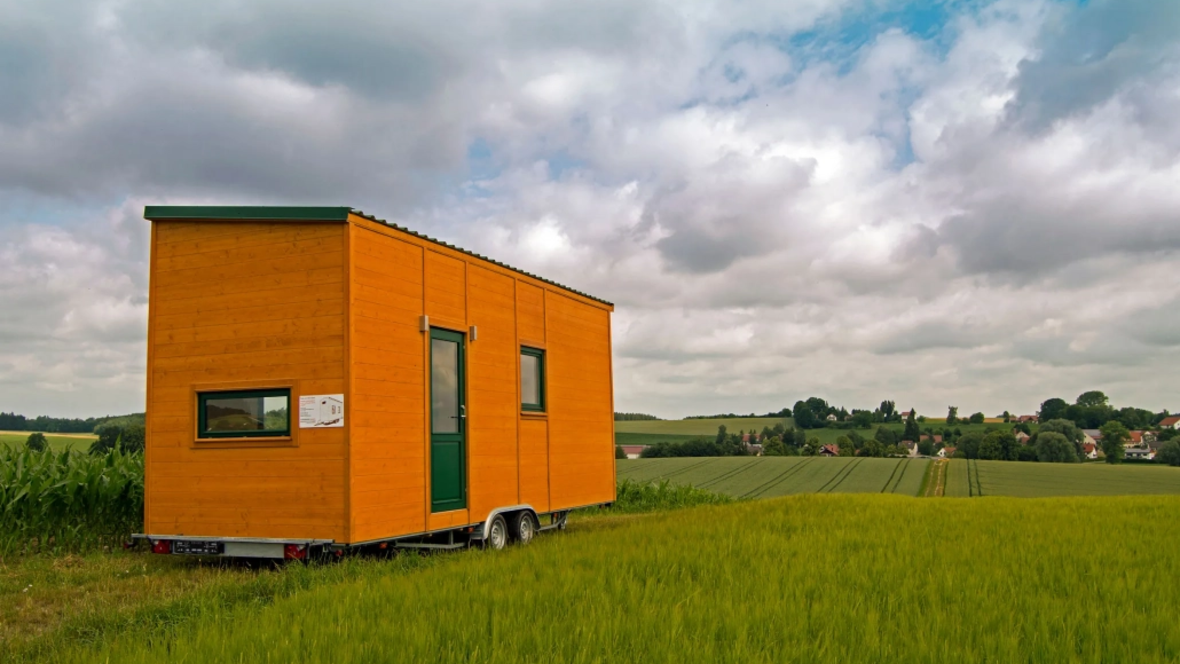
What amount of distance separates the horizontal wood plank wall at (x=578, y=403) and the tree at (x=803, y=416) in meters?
52.6

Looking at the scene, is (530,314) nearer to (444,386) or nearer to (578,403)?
(578,403)

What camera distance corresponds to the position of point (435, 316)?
10.1 meters

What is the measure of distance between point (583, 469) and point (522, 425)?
2.05 m

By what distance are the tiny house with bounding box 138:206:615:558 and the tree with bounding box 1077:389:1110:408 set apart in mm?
67600

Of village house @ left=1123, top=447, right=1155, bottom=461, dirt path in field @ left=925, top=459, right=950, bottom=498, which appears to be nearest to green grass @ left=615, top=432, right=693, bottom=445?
dirt path in field @ left=925, top=459, right=950, bottom=498

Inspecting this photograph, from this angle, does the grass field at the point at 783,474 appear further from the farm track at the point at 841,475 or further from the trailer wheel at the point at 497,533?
the trailer wheel at the point at 497,533

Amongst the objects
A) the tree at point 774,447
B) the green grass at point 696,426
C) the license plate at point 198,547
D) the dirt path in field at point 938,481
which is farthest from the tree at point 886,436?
the license plate at point 198,547

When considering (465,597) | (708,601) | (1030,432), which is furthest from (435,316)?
(1030,432)

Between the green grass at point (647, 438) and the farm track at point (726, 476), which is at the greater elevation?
the green grass at point (647, 438)

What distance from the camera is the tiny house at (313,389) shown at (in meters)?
8.73

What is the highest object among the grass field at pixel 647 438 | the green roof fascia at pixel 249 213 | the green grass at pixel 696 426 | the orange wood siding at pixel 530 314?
the green roof fascia at pixel 249 213

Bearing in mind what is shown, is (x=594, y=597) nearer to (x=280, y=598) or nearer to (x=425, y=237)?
(x=280, y=598)

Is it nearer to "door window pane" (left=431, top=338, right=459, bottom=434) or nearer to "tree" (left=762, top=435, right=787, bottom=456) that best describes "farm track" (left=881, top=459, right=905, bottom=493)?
"tree" (left=762, top=435, right=787, bottom=456)

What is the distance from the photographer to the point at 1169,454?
49.5 m
